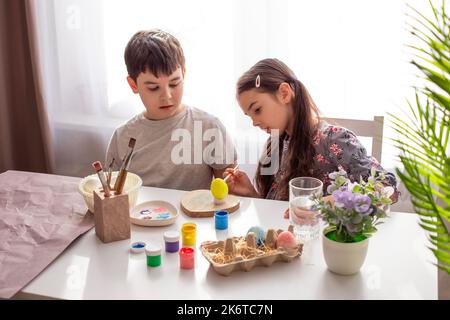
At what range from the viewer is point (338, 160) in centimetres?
160

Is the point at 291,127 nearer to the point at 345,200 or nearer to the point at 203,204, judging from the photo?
the point at 203,204

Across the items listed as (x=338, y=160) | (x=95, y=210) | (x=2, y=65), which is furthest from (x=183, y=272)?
(x=2, y=65)

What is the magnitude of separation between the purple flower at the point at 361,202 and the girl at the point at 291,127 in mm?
508

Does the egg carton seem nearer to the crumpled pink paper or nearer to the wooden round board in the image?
the wooden round board

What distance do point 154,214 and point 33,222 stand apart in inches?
11.7

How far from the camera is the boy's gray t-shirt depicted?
1.86 m

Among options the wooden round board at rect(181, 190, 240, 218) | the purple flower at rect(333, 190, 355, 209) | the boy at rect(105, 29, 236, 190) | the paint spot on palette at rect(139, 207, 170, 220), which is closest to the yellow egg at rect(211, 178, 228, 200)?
the wooden round board at rect(181, 190, 240, 218)

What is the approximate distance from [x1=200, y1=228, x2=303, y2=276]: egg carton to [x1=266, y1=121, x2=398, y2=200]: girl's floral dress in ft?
1.36

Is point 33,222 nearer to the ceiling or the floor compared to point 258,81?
nearer to the floor

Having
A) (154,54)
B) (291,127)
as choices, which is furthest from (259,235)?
(154,54)

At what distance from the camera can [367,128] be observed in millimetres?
1747

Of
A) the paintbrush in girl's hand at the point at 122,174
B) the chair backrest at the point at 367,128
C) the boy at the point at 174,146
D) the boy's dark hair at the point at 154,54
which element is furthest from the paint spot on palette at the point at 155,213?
the chair backrest at the point at 367,128
